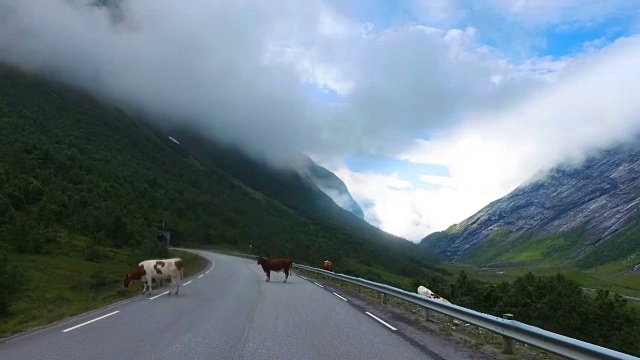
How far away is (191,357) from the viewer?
9844 millimetres

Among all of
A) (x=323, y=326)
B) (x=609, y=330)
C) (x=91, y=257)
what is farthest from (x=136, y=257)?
(x=609, y=330)

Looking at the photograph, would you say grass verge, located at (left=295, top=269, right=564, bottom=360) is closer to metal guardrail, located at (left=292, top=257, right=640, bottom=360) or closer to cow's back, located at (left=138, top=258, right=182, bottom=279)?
metal guardrail, located at (left=292, top=257, right=640, bottom=360)

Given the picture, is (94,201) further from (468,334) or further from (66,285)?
(468,334)

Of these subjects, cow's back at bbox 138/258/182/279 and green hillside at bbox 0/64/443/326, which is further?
green hillside at bbox 0/64/443/326

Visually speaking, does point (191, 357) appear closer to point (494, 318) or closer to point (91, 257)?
point (494, 318)

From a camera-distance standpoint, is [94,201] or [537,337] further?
[94,201]

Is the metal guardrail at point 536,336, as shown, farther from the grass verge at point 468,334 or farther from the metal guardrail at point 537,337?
the grass verge at point 468,334

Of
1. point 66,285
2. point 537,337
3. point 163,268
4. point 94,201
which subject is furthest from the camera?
point 94,201

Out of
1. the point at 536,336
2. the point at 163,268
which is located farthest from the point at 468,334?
the point at 163,268

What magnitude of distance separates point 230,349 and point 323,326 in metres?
4.17

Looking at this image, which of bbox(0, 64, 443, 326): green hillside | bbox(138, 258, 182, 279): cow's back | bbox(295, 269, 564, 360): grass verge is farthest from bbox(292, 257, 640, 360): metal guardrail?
bbox(0, 64, 443, 326): green hillside

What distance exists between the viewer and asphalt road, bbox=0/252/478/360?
33.9ft

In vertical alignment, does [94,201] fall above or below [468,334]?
above

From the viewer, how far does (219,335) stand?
12.4m
